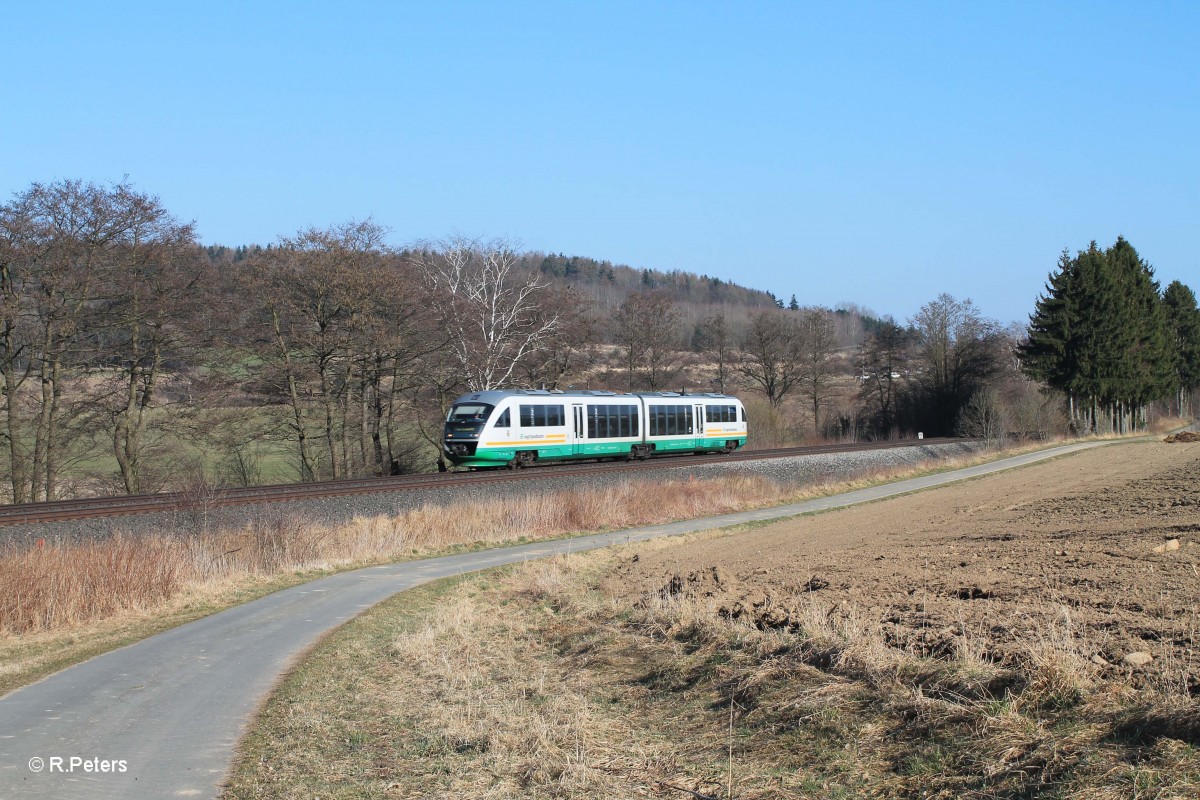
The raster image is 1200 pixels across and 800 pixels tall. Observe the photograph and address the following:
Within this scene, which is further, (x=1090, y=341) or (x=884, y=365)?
(x=884, y=365)

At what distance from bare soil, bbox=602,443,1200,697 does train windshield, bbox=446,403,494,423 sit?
12.3 meters

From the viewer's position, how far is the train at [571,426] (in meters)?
36.8

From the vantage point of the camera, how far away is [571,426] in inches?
1566

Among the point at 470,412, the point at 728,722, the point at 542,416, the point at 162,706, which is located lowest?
the point at 162,706

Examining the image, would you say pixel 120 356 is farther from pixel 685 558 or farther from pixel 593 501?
pixel 685 558

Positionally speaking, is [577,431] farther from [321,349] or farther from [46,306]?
[46,306]

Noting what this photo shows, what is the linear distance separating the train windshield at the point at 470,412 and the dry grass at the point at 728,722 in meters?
24.4

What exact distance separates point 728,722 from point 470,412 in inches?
1161

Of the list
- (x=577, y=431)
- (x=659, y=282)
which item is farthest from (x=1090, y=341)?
(x=659, y=282)

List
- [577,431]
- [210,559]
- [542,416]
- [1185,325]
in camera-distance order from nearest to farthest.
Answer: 1. [210,559]
2. [542,416]
3. [577,431]
4. [1185,325]

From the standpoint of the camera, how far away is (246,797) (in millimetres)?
7086

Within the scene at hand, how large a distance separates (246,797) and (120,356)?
3339cm

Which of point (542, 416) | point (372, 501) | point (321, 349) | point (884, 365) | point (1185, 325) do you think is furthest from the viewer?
point (1185, 325)

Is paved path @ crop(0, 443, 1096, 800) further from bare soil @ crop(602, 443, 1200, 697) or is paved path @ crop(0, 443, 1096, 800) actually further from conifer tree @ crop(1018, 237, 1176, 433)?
conifer tree @ crop(1018, 237, 1176, 433)
